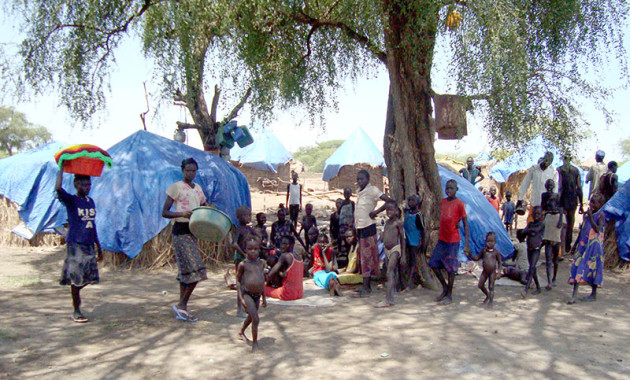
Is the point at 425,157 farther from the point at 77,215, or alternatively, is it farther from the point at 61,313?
the point at 61,313

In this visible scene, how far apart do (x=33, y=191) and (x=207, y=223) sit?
20.3ft

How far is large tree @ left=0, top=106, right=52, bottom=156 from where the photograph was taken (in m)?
34.7

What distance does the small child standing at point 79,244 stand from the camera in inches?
188

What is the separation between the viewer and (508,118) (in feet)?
19.2

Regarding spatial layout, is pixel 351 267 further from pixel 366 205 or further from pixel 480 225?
pixel 480 225

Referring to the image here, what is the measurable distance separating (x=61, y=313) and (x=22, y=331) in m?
0.67

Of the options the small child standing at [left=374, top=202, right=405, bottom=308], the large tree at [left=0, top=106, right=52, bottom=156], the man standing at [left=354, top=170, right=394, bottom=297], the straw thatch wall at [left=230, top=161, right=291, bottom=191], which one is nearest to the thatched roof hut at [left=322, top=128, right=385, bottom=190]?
the straw thatch wall at [left=230, top=161, right=291, bottom=191]

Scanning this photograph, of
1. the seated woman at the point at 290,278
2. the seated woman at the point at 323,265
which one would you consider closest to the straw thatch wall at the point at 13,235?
the seated woman at the point at 323,265

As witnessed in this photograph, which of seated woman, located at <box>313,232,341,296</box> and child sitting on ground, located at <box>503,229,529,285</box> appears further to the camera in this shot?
child sitting on ground, located at <box>503,229,529,285</box>

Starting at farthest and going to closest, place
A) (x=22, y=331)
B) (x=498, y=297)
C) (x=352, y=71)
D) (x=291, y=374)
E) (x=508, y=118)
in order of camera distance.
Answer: (x=352, y=71), (x=498, y=297), (x=508, y=118), (x=22, y=331), (x=291, y=374)

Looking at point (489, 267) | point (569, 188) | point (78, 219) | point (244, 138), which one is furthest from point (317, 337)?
point (244, 138)

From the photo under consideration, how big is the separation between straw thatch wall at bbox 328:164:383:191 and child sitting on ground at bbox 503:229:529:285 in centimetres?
1474

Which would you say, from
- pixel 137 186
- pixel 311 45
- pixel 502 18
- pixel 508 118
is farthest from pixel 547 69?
pixel 137 186

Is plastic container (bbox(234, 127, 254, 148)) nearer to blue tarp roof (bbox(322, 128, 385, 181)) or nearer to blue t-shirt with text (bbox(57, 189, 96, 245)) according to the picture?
blue t-shirt with text (bbox(57, 189, 96, 245))
